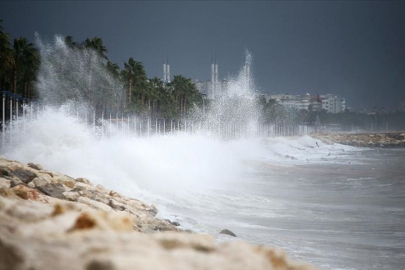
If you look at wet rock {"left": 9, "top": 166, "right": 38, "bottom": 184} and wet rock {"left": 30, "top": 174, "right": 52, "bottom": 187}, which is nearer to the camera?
wet rock {"left": 30, "top": 174, "right": 52, "bottom": 187}

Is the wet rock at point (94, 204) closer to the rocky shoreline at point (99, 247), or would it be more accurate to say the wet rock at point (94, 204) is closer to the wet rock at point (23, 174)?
the wet rock at point (23, 174)

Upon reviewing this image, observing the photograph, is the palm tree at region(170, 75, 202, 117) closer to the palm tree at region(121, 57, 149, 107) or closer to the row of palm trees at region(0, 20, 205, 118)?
the row of palm trees at region(0, 20, 205, 118)

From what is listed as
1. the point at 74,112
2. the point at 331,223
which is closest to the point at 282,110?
the point at 74,112

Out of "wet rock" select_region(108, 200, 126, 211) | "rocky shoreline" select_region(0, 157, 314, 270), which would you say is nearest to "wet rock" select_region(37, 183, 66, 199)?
"wet rock" select_region(108, 200, 126, 211)

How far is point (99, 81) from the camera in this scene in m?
57.5

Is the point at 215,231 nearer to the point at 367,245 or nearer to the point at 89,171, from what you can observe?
the point at 367,245

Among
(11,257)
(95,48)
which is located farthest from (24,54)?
(11,257)

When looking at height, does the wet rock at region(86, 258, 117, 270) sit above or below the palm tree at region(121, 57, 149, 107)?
below

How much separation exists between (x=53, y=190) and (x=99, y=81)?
4914cm

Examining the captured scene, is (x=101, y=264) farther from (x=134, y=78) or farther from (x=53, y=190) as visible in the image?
(x=134, y=78)

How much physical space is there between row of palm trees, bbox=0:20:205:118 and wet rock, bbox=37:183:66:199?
28326mm

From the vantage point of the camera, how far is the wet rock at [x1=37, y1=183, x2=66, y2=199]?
9.83m

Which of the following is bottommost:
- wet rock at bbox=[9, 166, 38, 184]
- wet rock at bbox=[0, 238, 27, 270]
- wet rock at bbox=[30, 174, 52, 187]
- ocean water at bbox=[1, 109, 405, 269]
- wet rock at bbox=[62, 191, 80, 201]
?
ocean water at bbox=[1, 109, 405, 269]

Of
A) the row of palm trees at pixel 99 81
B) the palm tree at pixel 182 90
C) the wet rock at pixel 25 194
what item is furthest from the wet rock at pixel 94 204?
the palm tree at pixel 182 90
